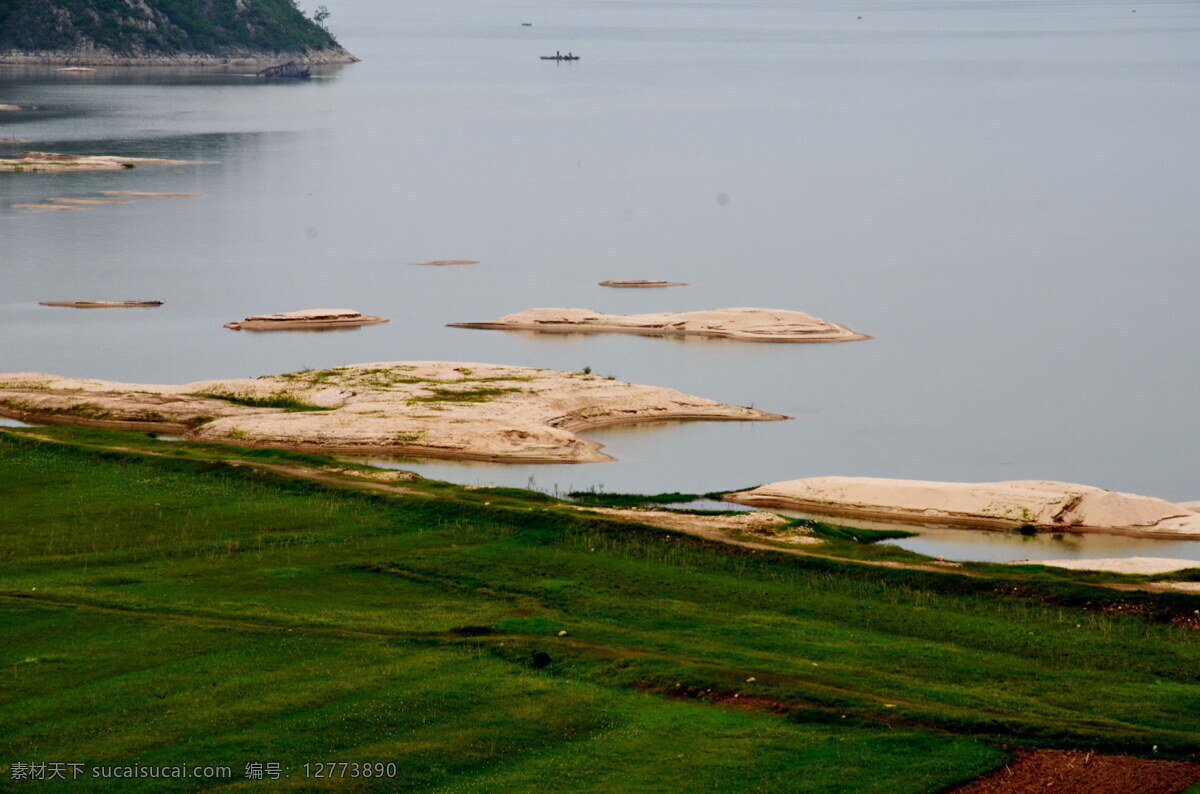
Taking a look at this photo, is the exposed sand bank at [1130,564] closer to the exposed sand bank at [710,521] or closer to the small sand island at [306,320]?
the exposed sand bank at [710,521]

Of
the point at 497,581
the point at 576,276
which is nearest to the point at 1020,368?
the point at 576,276

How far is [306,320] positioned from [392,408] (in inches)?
1413

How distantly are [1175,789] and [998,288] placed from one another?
106m

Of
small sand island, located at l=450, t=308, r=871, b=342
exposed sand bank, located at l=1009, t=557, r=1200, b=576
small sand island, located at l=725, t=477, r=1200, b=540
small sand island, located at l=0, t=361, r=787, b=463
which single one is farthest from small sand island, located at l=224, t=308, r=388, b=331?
exposed sand bank, located at l=1009, t=557, r=1200, b=576

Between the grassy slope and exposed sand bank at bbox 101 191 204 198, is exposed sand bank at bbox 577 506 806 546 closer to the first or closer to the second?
the grassy slope

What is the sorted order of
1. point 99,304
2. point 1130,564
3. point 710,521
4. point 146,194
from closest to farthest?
point 1130,564, point 710,521, point 99,304, point 146,194

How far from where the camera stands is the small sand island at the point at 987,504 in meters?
61.9

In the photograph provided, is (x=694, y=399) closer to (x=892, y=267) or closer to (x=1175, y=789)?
(x=1175, y=789)

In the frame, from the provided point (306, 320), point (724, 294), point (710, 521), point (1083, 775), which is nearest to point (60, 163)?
point (306, 320)

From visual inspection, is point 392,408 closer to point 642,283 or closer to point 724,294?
point 724,294

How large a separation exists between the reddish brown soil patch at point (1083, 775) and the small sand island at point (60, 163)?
6570 inches

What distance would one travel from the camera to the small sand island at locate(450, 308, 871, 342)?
106 metres

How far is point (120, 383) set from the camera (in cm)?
8488

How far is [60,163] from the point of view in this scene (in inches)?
7195
